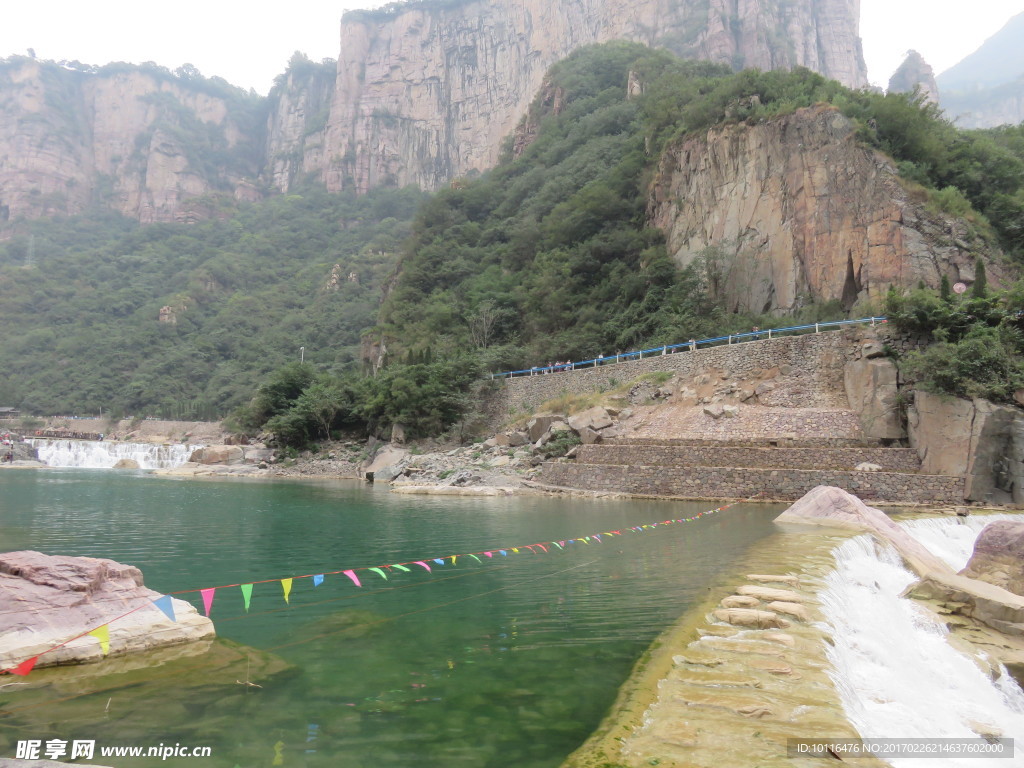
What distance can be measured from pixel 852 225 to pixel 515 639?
28.3 m

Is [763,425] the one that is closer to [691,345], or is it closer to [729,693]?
[691,345]

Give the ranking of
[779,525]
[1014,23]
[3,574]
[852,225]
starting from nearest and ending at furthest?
[3,574]
[779,525]
[852,225]
[1014,23]

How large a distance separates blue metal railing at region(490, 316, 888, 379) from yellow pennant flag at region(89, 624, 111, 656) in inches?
943

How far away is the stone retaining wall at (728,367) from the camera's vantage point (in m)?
22.6

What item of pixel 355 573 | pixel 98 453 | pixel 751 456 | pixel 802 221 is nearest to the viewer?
pixel 355 573

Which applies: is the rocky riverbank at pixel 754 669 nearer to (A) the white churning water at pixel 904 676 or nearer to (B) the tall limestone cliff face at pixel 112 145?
(A) the white churning water at pixel 904 676

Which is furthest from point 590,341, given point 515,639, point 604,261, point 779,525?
point 515,639

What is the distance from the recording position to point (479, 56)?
10700 cm

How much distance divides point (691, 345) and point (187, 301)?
7456cm

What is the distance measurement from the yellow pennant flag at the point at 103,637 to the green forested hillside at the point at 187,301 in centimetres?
5755

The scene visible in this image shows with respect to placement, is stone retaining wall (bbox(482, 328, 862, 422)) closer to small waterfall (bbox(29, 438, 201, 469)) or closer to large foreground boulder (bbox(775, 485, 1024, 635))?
large foreground boulder (bbox(775, 485, 1024, 635))

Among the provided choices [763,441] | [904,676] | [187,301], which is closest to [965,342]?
[763,441]

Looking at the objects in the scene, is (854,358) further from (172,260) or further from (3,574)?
(172,260)

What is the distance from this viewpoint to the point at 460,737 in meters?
3.80
